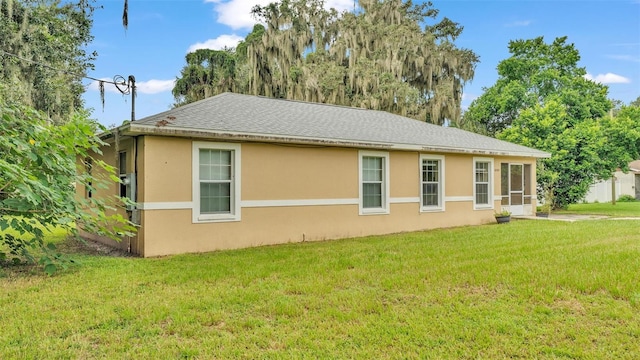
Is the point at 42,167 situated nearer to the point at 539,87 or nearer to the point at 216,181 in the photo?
the point at 216,181

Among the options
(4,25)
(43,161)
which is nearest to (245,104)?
(43,161)

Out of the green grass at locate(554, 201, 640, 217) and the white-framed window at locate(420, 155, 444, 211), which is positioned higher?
the white-framed window at locate(420, 155, 444, 211)

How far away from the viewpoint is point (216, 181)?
849 cm

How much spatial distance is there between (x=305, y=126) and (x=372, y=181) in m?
2.28

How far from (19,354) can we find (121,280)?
2454 mm

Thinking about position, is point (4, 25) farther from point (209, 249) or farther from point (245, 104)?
point (209, 249)

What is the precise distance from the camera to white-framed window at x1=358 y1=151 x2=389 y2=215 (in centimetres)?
1066

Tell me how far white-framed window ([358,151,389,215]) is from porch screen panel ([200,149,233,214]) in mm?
3563

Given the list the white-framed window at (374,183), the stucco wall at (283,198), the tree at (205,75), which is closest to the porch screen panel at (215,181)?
the stucco wall at (283,198)

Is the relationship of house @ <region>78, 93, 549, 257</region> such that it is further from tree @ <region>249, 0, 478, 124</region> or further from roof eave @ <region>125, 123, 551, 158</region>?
tree @ <region>249, 0, 478, 124</region>

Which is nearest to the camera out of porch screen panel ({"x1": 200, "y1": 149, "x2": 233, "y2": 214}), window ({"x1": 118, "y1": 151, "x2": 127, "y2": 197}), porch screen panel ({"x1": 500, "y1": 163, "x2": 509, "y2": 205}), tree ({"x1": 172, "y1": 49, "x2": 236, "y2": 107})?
porch screen panel ({"x1": 200, "y1": 149, "x2": 233, "y2": 214})

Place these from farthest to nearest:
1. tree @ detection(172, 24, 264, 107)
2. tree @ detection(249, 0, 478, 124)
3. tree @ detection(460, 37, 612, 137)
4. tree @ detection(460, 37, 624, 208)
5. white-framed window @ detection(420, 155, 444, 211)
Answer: tree @ detection(172, 24, 264, 107) < tree @ detection(249, 0, 478, 124) < tree @ detection(460, 37, 612, 137) < tree @ detection(460, 37, 624, 208) < white-framed window @ detection(420, 155, 444, 211)

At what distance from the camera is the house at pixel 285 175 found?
797 centimetres

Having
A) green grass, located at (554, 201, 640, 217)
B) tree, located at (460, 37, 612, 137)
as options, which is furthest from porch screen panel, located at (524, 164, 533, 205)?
tree, located at (460, 37, 612, 137)
